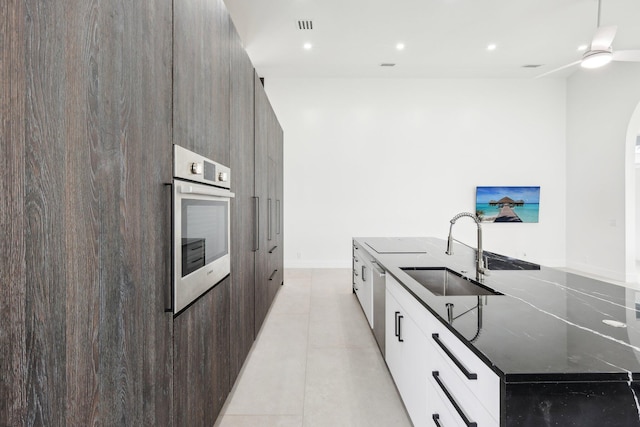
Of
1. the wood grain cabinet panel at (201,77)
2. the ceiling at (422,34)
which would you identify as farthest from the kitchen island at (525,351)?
the ceiling at (422,34)

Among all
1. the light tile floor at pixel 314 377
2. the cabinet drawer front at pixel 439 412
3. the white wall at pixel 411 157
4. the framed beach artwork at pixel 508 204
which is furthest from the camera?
the framed beach artwork at pixel 508 204

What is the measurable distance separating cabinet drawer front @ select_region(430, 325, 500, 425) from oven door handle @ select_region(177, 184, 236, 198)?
3.74ft

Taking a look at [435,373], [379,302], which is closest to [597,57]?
[379,302]

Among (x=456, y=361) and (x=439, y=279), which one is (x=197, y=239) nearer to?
(x=456, y=361)

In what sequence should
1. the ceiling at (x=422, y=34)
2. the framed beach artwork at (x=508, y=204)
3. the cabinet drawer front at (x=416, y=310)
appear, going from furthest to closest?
the framed beach artwork at (x=508, y=204), the ceiling at (x=422, y=34), the cabinet drawer front at (x=416, y=310)

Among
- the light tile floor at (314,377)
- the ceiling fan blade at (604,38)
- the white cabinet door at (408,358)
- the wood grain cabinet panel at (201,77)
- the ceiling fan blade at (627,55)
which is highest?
the ceiling fan blade at (604,38)

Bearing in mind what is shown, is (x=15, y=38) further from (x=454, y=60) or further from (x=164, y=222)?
(x=454, y=60)

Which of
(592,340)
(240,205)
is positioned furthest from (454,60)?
(592,340)

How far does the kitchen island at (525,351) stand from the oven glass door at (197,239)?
1.00 m

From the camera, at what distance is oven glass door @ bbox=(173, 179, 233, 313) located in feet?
4.04

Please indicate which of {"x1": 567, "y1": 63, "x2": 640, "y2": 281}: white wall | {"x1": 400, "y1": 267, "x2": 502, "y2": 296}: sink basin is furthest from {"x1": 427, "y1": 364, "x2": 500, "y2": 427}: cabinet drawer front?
{"x1": 567, "y1": 63, "x2": 640, "y2": 281}: white wall

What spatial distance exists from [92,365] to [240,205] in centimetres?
149

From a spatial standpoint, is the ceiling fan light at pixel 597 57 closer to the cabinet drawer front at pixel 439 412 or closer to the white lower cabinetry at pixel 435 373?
the white lower cabinetry at pixel 435 373

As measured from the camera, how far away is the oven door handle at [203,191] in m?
1.26
